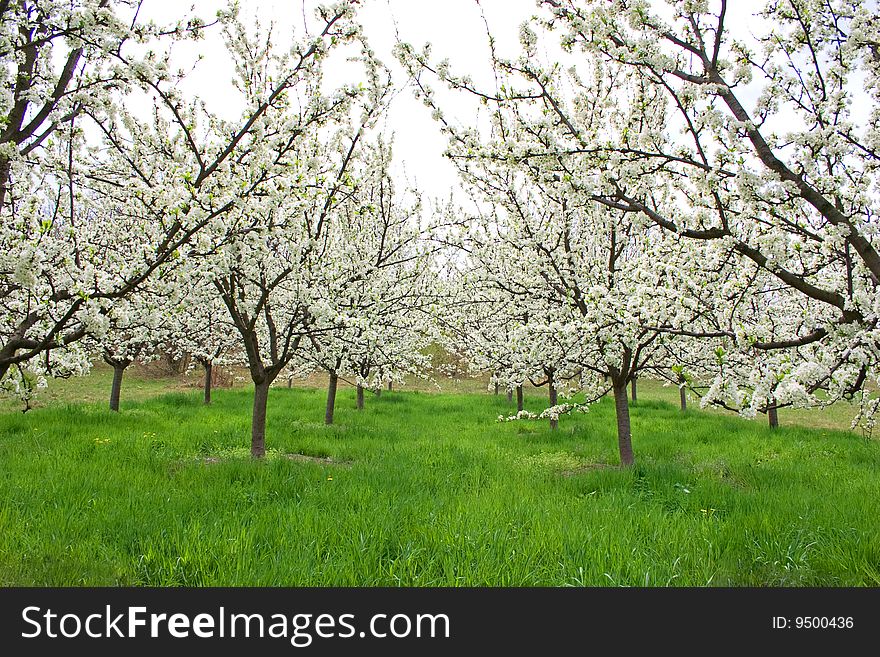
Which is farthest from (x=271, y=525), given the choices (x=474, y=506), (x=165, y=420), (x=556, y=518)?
(x=165, y=420)

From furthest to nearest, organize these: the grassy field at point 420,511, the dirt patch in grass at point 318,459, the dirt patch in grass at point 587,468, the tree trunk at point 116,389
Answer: the tree trunk at point 116,389, the dirt patch in grass at point 318,459, the dirt patch in grass at point 587,468, the grassy field at point 420,511

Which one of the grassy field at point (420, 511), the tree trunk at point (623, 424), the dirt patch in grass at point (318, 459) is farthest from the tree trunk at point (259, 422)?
the tree trunk at point (623, 424)

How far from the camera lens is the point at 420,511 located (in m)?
4.67

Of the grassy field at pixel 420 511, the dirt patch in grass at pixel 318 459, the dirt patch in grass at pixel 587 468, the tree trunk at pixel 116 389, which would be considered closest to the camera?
the grassy field at pixel 420 511

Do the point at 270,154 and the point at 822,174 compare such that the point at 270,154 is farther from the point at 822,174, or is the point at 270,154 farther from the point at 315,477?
the point at 822,174

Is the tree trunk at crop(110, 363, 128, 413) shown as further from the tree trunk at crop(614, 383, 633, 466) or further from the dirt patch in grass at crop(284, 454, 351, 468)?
the tree trunk at crop(614, 383, 633, 466)

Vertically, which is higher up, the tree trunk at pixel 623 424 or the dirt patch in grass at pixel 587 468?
the tree trunk at pixel 623 424

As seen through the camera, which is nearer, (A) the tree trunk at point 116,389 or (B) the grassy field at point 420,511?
(B) the grassy field at point 420,511

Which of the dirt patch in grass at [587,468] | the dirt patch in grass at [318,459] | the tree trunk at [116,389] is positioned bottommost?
the dirt patch in grass at [318,459]

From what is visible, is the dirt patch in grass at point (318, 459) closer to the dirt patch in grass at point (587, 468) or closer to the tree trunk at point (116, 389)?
the dirt patch in grass at point (587, 468)

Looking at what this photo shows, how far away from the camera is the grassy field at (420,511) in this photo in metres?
3.50

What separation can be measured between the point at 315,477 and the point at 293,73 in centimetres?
448

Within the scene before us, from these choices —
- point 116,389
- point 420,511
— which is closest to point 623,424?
point 420,511

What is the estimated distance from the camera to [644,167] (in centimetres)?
385
